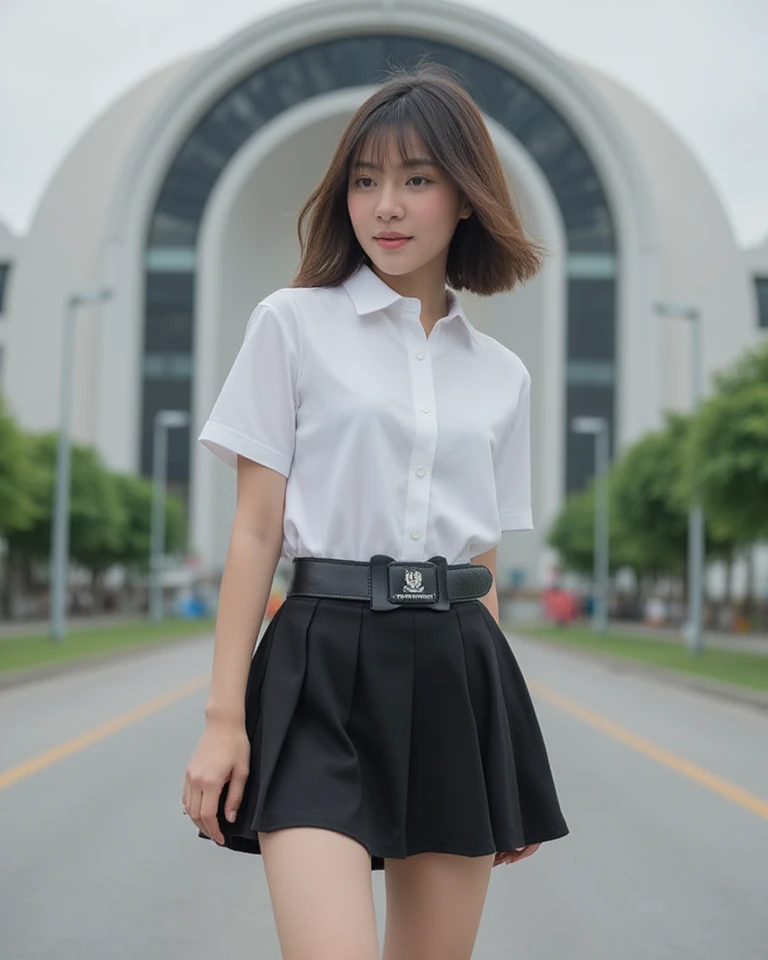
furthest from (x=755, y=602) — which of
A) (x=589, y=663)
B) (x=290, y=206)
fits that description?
(x=290, y=206)

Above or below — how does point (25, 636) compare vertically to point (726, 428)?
below

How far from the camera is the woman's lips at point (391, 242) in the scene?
2.97m

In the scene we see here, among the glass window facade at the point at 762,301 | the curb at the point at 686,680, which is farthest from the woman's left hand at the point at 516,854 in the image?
the glass window facade at the point at 762,301

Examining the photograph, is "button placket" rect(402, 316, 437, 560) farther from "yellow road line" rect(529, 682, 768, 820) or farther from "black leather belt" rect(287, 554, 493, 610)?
"yellow road line" rect(529, 682, 768, 820)

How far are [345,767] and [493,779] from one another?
340mm

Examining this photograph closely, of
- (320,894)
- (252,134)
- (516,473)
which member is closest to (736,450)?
(516,473)

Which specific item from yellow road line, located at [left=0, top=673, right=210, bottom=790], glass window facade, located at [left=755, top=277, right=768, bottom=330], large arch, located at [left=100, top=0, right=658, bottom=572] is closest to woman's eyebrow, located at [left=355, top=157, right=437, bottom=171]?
yellow road line, located at [left=0, top=673, right=210, bottom=790]

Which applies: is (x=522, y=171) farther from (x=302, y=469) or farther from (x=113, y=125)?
(x=302, y=469)

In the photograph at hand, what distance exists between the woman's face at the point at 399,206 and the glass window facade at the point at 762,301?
9873cm

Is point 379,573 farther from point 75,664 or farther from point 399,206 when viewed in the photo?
point 75,664

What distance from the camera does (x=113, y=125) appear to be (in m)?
101

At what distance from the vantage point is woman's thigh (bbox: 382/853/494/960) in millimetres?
2791

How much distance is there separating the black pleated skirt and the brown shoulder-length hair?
0.72m

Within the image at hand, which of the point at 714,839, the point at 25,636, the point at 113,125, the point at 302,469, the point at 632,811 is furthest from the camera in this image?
the point at 113,125
